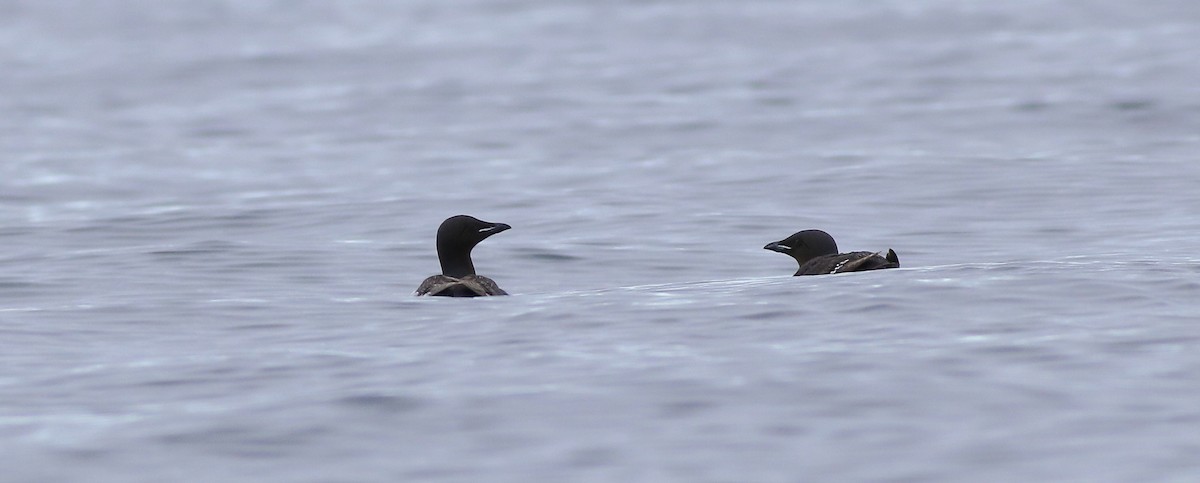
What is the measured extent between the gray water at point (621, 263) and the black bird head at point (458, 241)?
511mm

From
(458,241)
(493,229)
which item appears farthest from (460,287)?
(493,229)

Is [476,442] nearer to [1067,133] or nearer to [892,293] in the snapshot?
[892,293]

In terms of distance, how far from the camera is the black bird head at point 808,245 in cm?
1380

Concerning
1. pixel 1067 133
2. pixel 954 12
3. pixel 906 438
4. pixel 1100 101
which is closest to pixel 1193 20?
pixel 954 12

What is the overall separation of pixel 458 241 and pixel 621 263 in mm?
1904

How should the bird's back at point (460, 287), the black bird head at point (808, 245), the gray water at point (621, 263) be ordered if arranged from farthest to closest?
→ the black bird head at point (808, 245) → the bird's back at point (460, 287) → the gray water at point (621, 263)

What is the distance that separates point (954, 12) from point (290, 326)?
3431cm

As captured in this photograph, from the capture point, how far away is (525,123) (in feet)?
92.5

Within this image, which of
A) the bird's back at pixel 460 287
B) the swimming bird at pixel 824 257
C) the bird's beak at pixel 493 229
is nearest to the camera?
the bird's back at pixel 460 287

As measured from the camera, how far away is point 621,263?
15.6 meters

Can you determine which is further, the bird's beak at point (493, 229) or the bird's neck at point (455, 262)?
the bird's beak at point (493, 229)

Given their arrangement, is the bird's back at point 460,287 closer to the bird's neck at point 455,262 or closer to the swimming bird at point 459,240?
the swimming bird at point 459,240

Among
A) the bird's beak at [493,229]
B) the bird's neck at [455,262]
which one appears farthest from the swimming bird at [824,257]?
the bird's neck at [455,262]

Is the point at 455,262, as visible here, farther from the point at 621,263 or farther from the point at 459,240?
the point at 621,263
